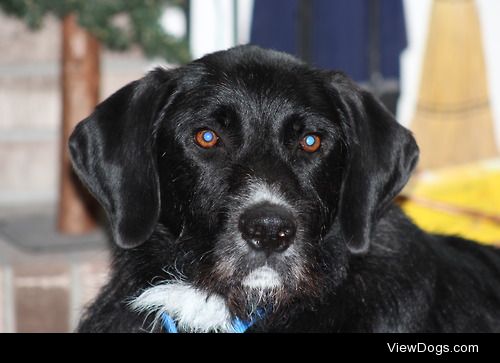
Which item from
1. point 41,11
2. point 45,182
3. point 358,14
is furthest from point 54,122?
point 358,14

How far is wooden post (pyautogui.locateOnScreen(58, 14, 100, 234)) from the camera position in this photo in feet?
15.5

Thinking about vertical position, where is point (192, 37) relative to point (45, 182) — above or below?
above

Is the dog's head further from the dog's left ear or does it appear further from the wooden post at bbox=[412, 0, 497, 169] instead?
the wooden post at bbox=[412, 0, 497, 169]

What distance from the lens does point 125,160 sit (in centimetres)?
286

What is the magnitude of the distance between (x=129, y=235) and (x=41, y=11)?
7.33ft

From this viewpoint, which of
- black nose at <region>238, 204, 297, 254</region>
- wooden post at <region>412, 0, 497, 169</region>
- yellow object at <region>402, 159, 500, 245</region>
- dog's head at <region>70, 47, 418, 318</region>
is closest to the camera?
black nose at <region>238, 204, 297, 254</region>

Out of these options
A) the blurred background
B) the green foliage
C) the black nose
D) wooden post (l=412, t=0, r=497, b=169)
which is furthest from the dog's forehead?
wooden post (l=412, t=0, r=497, b=169)

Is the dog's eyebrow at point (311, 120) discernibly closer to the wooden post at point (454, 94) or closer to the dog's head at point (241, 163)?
the dog's head at point (241, 163)

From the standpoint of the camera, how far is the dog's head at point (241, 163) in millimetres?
2719

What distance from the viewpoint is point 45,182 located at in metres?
5.65

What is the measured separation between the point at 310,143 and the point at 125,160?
0.66 meters

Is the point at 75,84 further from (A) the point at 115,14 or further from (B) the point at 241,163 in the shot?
(B) the point at 241,163
